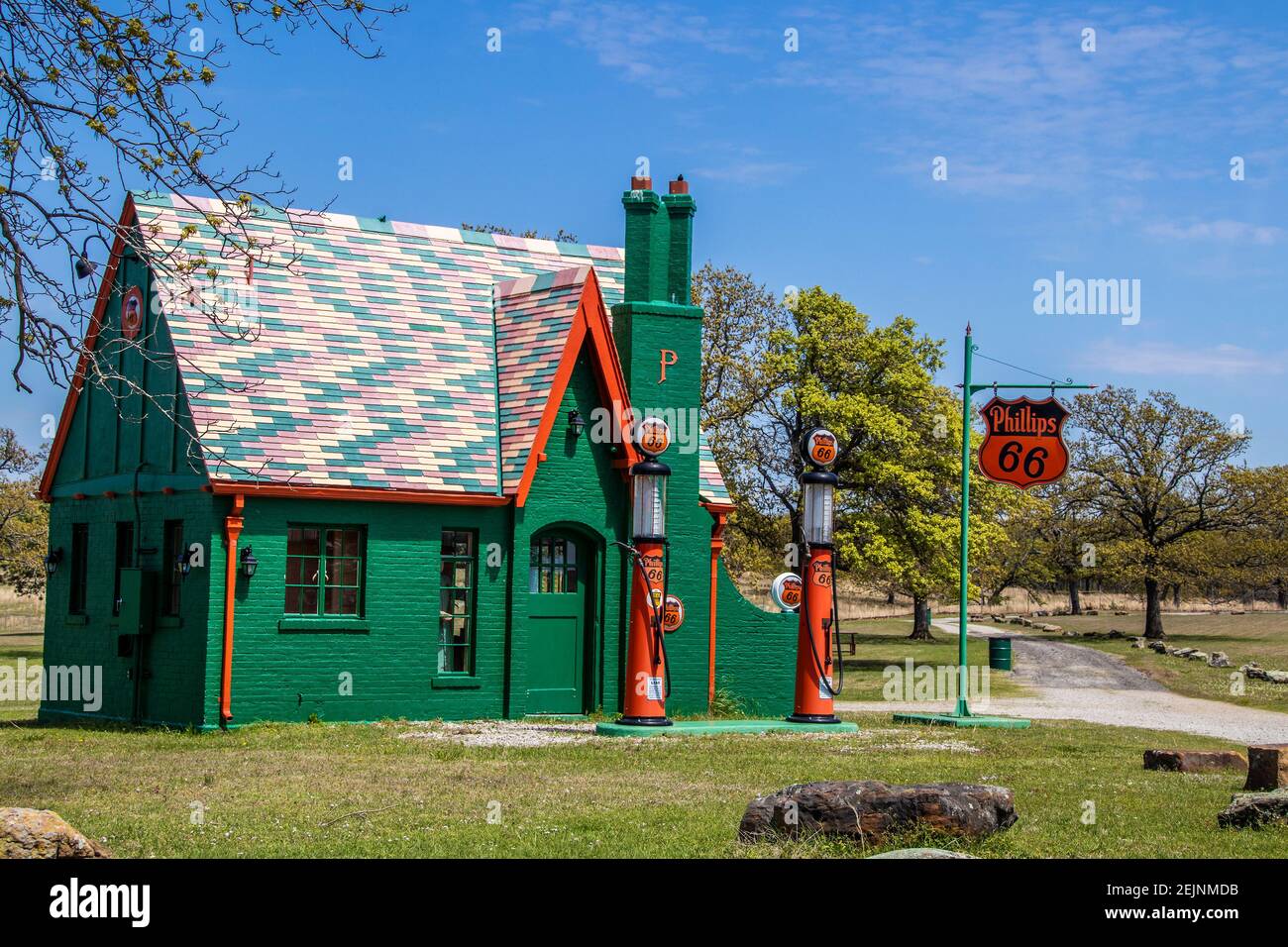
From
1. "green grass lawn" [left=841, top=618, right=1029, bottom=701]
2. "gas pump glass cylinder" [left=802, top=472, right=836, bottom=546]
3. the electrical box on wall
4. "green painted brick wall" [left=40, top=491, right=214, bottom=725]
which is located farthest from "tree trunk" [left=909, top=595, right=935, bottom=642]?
the electrical box on wall

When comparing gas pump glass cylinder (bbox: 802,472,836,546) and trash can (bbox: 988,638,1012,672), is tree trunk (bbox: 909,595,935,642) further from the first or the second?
gas pump glass cylinder (bbox: 802,472,836,546)

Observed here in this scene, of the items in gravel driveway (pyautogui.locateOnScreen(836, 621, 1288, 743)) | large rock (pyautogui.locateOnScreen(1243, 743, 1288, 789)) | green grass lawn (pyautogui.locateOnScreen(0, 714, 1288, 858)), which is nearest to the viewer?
green grass lawn (pyautogui.locateOnScreen(0, 714, 1288, 858))

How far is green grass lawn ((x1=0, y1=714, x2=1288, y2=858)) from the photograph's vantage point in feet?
33.9

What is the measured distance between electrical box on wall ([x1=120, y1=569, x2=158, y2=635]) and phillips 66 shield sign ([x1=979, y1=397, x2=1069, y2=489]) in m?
11.8

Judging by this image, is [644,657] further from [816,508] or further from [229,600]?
[229,600]

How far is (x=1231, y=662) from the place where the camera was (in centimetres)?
4006

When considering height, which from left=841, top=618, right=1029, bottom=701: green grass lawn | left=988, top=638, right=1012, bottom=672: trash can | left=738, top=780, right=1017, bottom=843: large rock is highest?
left=738, top=780, right=1017, bottom=843: large rock

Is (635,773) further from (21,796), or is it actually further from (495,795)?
(21,796)

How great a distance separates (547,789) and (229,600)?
730 cm

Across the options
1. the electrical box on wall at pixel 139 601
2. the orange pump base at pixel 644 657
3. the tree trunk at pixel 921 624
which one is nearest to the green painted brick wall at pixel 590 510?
the orange pump base at pixel 644 657

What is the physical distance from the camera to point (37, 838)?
26.8 ft

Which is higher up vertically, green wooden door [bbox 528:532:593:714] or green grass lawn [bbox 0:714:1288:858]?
green wooden door [bbox 528:532:593:714]

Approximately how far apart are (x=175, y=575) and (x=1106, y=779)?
1220 centimetres
